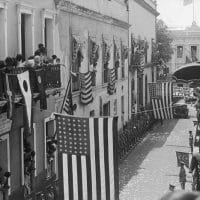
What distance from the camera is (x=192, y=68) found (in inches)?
235

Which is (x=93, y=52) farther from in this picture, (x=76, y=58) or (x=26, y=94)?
(x=26, y=94)

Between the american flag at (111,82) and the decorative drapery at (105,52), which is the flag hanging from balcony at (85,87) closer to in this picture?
the american flag at (111,82)

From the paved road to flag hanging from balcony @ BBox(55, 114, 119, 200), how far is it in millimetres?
7967

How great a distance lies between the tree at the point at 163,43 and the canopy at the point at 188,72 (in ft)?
152

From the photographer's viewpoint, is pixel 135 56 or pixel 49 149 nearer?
pixel 49 149

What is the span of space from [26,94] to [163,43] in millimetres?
43842

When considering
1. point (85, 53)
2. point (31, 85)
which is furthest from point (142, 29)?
point (31, 85)

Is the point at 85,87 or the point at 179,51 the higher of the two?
the point at 179,51

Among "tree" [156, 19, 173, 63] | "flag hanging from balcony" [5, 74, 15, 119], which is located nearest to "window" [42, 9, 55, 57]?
"flag hanging from balcony" [5, 74, 15, 119]

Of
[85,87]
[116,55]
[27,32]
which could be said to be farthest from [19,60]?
[116,55]

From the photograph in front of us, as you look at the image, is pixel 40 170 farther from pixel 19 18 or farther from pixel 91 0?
pixel 91 0

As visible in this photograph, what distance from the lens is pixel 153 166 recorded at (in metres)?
22.0

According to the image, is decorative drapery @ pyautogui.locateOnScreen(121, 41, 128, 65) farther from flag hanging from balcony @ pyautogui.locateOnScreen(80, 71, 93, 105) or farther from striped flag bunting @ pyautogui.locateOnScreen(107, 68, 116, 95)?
flag hanging from balcony @ pyautogui.locateOnScreen(80, 71, 93, 105)

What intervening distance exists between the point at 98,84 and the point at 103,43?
7.92 ft
